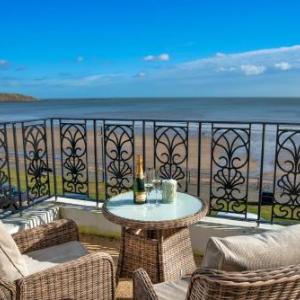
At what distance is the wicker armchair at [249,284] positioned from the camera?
3.67 ft

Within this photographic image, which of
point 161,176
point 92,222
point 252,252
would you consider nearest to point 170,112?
point 92,222

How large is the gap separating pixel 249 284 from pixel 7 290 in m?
1.29

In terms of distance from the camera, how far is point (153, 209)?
2.50 metres

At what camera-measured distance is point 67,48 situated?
89.1ft

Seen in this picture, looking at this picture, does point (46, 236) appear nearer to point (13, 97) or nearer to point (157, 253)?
point (157, 253)

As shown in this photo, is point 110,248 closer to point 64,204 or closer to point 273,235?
point 64,204

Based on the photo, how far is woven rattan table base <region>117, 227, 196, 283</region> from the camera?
97.4 inches

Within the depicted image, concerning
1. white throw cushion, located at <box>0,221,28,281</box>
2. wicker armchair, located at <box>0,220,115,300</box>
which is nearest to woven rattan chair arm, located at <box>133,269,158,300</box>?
wicker armchair, located at <box>0,220,115,300</box>

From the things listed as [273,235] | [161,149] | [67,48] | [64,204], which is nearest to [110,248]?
[64,204]

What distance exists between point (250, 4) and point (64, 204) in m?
8.21

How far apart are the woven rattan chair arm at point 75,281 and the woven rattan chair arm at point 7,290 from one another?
0.04 meters

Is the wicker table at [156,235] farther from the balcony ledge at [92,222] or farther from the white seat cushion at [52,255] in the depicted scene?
the balcony ledge at [92,222]

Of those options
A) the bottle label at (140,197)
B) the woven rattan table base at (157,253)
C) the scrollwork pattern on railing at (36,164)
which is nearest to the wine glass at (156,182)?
the bottle label at (140,197)

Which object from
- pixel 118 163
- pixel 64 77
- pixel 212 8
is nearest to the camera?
pixel 118 163
